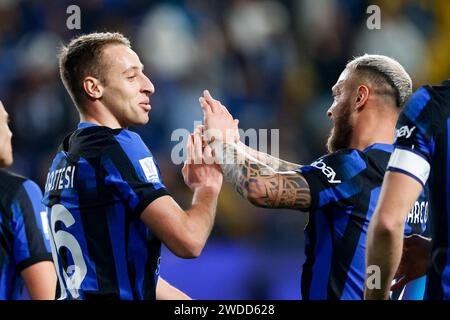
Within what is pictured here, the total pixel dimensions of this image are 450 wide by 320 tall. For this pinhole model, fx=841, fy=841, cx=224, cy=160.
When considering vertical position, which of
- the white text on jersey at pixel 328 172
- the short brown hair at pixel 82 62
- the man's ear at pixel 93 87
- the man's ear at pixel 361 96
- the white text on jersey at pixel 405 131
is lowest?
the white text on jersey at pixel 328 172

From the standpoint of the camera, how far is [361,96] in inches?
177

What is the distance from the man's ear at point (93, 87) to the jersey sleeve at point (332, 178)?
3.57ft

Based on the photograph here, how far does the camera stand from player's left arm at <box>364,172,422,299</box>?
3.28m

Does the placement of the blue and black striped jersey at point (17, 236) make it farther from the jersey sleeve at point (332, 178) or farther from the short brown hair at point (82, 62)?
the jersey sleeve at point (332, 178)

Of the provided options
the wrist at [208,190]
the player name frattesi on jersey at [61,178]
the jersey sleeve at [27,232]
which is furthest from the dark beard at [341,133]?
the jersey sleeve at [27,232]

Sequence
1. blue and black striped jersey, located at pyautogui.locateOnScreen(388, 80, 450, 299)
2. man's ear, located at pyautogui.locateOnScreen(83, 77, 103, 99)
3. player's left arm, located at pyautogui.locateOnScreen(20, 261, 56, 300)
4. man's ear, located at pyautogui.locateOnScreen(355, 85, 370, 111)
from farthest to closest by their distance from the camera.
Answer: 1. man's ear, located at pyautogui.locateOnScreen(355, 85, 370, 111)
2. player's left arm, located at pyautogui.locateOnScreen(20, 261, 56, 300)
3. man's ear, located at pyautogui.locateOnScreen(83, 77, 103, 99)
4. blue and black striped jersey, located at pyautogui.locateOnScreen(388, 80, 450, 299)

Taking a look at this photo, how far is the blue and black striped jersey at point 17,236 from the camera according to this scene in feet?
14.6

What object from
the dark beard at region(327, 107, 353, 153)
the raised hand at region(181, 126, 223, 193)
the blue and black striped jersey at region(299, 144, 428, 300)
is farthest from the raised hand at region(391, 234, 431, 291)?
the raised hand at region(181, 126, 223, 193)

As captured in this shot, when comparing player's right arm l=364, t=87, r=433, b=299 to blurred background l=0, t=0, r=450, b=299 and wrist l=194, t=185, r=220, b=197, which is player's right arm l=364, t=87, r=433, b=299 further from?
blurred background l=0, t=0, r=450, b=299

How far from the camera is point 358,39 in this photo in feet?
33.0

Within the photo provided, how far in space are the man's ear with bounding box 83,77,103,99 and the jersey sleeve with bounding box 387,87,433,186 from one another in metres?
1.63

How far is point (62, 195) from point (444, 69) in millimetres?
6937

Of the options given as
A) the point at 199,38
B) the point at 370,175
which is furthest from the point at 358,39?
the point at 370,175

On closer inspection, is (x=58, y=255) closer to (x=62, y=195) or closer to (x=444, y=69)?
(x=62, y=195)
